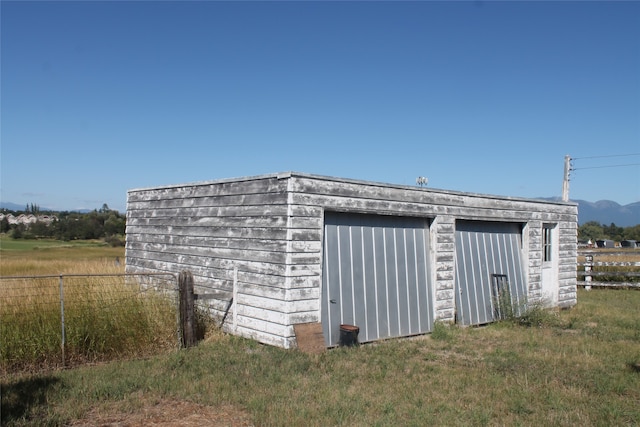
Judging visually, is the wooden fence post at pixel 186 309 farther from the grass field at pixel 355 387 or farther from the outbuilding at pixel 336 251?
the outbuilding at pixel 336 251

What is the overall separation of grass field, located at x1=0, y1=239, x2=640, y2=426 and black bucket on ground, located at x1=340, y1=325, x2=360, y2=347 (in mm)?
219

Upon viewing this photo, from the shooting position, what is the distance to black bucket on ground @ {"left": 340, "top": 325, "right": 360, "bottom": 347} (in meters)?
9.42

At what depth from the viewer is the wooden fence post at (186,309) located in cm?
897

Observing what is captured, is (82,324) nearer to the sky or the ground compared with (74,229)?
nearer to the ground

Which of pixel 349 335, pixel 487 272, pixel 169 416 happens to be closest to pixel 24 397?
pixel 169 416

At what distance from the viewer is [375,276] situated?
1031cm

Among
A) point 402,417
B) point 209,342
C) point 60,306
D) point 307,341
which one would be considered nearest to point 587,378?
point 402,417

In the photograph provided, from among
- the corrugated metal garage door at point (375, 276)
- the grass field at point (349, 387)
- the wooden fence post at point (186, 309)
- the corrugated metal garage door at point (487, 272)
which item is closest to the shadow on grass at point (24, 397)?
the grass field at point (349, 387)

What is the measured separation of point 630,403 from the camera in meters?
6.52

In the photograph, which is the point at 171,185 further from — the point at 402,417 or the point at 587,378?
the point at 587,378

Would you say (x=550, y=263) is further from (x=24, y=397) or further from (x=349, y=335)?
(x=24, y=397)

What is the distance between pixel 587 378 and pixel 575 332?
4.05m

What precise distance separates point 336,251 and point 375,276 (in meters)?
1.07

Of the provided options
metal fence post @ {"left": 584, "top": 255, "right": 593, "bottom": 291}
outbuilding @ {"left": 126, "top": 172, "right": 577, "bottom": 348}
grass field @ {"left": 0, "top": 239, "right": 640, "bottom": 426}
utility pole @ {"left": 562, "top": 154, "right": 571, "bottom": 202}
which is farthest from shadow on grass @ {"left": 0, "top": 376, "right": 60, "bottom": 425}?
utility pole @ {"left": 562, "top": 154, "right": 571, "bottom": 202}
